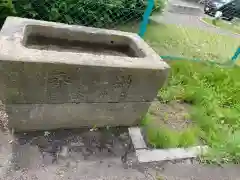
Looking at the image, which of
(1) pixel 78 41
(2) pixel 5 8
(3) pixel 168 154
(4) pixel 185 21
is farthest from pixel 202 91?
(2) pixel 5 8

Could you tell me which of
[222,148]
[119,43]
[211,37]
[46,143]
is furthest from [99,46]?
[211,37]

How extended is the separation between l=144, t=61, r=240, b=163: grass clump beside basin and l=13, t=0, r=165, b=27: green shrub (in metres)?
1.37

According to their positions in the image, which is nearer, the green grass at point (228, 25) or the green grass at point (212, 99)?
the green grass at point (212, 99)

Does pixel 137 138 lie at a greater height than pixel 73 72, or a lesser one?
lesser

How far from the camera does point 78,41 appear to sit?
2.69 metres

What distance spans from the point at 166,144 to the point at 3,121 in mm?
1862

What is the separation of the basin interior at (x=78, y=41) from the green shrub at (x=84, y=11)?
141 cm

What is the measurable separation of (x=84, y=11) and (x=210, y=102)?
272cm

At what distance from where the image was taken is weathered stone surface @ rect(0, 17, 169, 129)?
6.15 feet

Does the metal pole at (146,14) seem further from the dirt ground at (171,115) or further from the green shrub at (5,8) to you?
the green shrub at (5,8)

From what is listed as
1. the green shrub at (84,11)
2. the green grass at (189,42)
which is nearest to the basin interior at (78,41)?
the green shrub at (84,11)

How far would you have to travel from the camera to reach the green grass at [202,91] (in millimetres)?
2838

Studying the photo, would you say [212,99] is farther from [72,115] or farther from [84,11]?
[84,11]

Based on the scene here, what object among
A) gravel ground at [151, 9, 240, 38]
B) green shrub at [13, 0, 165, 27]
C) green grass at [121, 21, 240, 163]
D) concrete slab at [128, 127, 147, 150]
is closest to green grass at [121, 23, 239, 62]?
green grass at [121, 21, 240, 163]
